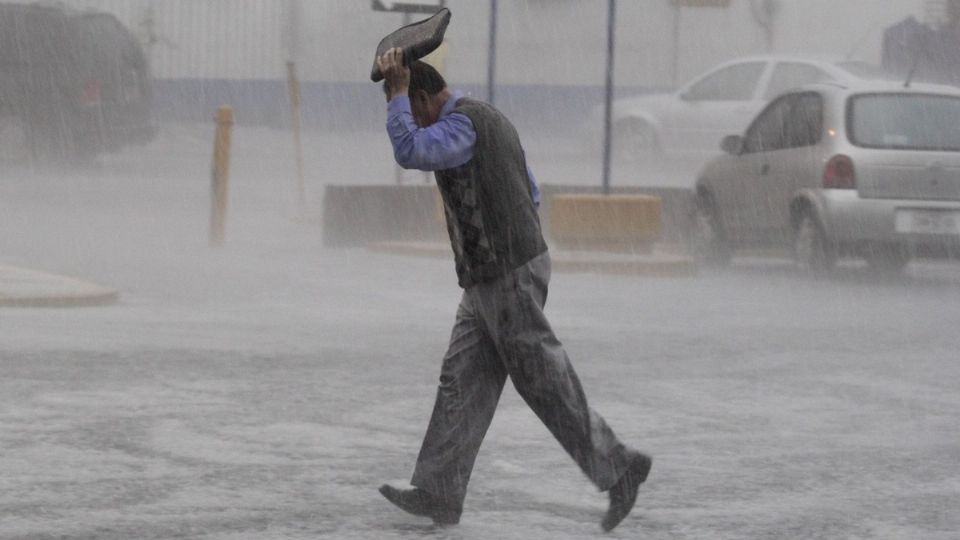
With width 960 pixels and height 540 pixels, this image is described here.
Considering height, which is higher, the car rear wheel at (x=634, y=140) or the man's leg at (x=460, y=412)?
the man's leg at (x=460, y=412)

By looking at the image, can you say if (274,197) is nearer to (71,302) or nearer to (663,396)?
(71,302)

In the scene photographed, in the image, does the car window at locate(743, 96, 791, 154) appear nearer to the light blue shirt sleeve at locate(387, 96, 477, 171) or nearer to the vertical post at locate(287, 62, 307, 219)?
the vertical post at locate(287, 62, 307, 219)

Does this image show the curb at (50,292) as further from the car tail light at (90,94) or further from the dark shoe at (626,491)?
the car tail light at (90,94)

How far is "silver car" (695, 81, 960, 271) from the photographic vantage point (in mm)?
15297

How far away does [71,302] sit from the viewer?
495 inches

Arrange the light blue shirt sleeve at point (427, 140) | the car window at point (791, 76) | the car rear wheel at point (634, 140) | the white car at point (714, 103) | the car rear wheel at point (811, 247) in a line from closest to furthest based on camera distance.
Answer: the light blue shirt sleeve at point (427, 140), the car rear wheel at point (811, 247), the car window at point (791, 76), the white car at point (714, 103), the car rear wheel at point (634, 140)

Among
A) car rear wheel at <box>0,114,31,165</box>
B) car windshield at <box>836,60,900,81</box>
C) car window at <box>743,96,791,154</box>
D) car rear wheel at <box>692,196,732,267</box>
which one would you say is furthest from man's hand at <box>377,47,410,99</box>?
car windshield at <box>836,60,900,81</box>

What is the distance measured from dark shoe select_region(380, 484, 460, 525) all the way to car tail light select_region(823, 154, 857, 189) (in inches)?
372

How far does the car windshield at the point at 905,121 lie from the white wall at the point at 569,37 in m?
21.1

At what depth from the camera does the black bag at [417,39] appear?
20.2ft

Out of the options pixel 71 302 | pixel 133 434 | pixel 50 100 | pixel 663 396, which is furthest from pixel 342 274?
pixel 50 100

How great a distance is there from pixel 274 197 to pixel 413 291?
11.5m

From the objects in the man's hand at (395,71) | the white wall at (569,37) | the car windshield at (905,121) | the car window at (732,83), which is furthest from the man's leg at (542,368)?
the white wall at (569,37)

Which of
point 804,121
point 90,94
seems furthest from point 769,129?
point 90,94
